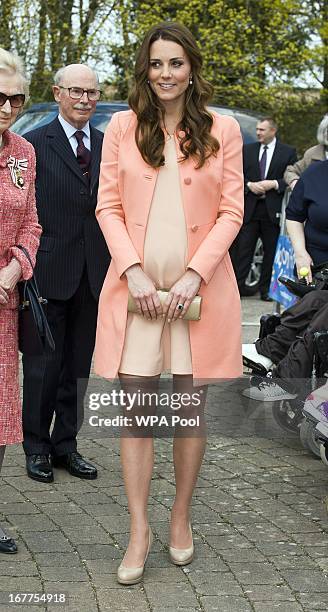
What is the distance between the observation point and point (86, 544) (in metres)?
4.86

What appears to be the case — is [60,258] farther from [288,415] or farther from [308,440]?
[288,415]

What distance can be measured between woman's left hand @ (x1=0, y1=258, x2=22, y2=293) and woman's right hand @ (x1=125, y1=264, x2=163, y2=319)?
0.51 meters

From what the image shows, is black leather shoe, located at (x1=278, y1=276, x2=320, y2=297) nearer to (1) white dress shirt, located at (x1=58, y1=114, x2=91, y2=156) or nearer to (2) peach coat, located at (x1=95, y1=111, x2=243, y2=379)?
(1) white dress shirt, located at (x1=58, y1=114, x2=91, y2=156)

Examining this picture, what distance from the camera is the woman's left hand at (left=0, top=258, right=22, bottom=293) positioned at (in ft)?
15.2

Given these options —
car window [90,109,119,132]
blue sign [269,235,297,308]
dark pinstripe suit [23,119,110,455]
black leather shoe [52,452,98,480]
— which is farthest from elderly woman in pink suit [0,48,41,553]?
car window [90,109,119,132]

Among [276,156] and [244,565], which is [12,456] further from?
[276,156]

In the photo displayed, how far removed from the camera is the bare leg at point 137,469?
4531 millimetres

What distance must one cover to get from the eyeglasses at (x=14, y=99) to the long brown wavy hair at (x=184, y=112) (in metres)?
0.48

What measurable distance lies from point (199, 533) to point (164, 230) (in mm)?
1447

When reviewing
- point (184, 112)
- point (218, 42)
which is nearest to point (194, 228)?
point (184, 112)

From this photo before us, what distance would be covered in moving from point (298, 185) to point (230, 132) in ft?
8.56

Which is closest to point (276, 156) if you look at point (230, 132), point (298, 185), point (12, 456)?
point (298, 185)

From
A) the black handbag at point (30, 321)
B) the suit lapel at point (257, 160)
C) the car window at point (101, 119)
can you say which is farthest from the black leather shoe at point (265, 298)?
the black handbag at point (30, 321)

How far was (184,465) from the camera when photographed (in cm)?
466
